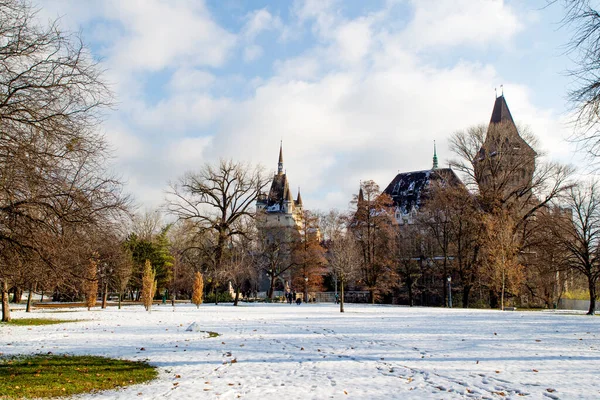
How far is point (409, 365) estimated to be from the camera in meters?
9.87

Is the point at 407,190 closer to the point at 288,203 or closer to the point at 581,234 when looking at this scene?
the point at 288,203

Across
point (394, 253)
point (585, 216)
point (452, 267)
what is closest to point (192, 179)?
point (394, 253)

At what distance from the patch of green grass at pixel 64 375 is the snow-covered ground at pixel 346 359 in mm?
497

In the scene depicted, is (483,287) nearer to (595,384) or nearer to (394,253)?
(394,253)

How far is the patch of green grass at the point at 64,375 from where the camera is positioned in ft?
25.8

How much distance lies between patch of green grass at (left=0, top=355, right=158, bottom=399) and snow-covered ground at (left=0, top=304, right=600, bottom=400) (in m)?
0.50

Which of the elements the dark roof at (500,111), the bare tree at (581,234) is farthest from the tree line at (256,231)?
the dark roof at (500,111)

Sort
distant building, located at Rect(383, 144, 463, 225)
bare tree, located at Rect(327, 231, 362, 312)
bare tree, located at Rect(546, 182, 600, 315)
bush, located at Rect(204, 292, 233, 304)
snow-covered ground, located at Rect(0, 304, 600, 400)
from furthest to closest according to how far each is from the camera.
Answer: distant building, located at Rect(383, 144, 463, 225) → bush, located at Rect(204, 292, 233, 304) → bare tree, located at Rect(327, 231, 362, 312) → bare tree, located at Rect(546, 182, 600, 315) → snow-covered ground, located at Rect(0, 304, 600, 400)

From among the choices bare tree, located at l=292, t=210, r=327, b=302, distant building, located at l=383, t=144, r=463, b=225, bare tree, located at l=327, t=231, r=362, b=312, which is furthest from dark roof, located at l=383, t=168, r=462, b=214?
bare tree, located at l=327, t=231, r=362, b=312

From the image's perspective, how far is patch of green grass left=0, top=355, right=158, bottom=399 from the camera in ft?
25.8

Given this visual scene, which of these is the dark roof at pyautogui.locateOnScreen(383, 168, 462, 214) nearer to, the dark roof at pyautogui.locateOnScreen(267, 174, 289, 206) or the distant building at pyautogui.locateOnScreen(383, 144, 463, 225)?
the distant building at pyautogui.locateOnScreen(383, 144, 463, 225)

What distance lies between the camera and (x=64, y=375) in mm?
9117

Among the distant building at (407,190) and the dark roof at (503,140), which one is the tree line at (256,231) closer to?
the dark roof at (503,140)

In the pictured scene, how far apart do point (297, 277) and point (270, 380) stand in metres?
43.7
